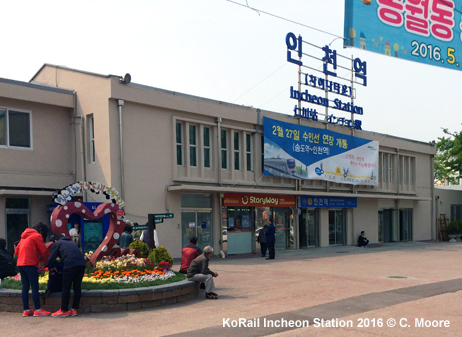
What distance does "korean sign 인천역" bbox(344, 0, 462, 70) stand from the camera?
1237 cm

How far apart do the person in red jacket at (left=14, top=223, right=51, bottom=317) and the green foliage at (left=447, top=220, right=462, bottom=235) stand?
35.8 m

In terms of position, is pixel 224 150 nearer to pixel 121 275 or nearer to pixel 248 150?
pixel 248 150

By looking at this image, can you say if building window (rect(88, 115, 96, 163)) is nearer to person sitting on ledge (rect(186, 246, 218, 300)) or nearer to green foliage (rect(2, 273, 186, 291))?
green foliage (rect(2, 273, 186, 291))

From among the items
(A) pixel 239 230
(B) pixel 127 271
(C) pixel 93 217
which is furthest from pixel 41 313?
(A) pixel 239 230

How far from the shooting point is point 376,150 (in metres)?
34.0

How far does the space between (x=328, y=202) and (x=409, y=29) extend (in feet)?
60.3

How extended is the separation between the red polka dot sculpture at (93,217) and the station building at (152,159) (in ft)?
25.3

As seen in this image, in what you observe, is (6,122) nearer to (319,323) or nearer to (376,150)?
(319,323)

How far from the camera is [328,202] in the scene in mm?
30828

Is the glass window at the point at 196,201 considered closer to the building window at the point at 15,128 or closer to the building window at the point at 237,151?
the building window at the point at 237,151

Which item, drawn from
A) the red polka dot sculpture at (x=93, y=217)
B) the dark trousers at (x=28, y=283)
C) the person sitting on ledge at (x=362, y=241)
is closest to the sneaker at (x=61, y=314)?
the dark trousers at (x=28, y=283)

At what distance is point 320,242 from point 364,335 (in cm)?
2292

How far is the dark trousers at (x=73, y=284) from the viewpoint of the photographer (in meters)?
9.67

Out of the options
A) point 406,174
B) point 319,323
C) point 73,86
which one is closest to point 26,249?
point 319,323
